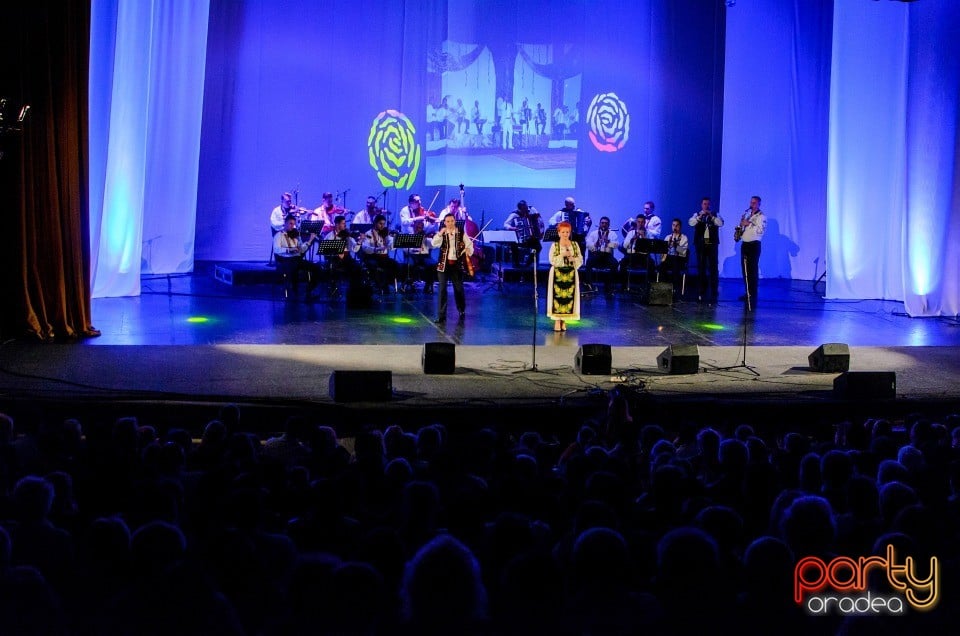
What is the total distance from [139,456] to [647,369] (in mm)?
5464

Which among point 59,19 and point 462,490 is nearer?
point 462,490

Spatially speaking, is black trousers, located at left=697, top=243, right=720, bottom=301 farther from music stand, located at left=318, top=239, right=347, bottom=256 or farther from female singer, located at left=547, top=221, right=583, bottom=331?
music stand, located at left=318, top=239, right=347, bottom=256

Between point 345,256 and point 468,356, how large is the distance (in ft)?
18.6

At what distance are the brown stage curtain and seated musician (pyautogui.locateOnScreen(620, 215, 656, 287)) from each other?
859 centimetres

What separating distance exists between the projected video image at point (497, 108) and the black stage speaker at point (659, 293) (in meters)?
5.30

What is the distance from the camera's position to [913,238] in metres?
14.1

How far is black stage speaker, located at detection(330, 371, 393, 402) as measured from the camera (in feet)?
25.3

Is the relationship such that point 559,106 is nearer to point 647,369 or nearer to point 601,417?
point 647,369

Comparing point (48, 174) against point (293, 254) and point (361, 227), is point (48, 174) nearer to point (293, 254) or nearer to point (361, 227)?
point (293, 254)

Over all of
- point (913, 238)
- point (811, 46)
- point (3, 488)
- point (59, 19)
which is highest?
point (811, 46)

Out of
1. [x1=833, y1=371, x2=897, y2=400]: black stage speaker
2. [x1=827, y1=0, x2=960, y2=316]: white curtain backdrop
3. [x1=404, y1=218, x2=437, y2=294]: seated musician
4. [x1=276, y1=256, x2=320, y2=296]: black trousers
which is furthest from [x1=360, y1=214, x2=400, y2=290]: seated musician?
[x1=833, y1=371, x2=897, y2=400]: black stage speaker

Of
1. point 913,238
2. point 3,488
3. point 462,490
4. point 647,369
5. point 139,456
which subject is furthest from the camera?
point 913,238

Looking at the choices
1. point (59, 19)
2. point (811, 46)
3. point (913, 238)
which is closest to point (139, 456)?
point (59, 19)

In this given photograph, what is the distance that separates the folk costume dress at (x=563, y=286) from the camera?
11797 mm
